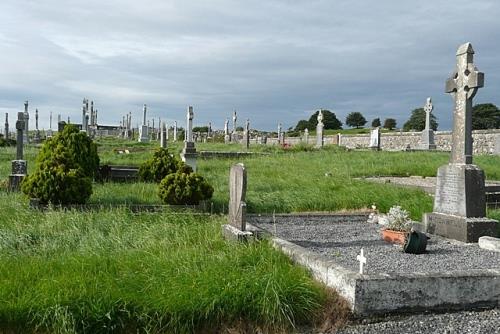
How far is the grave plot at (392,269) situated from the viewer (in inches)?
188

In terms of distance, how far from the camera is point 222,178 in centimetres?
1523

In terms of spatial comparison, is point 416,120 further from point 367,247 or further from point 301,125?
point 367,247

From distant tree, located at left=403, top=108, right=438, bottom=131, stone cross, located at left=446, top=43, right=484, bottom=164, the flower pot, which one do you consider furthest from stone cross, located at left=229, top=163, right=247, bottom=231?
distant tree, located at left=403, top=108, right=438, bottom=131

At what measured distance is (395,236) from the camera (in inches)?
→ 309

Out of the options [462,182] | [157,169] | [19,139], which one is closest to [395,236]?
[462,182]

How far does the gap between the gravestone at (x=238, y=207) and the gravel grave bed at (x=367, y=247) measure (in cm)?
92

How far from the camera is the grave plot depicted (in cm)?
479

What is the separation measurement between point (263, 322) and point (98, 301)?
1372mm

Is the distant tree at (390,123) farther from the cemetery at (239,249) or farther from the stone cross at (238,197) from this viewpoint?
the stone cross at (238,197)

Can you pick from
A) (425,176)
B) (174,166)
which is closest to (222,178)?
(174,166)

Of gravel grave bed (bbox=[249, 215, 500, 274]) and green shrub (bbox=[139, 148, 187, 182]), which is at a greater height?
green shrub (bbox=[139, 148, 187, 182])

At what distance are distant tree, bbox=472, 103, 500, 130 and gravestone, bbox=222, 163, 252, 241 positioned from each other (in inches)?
2480

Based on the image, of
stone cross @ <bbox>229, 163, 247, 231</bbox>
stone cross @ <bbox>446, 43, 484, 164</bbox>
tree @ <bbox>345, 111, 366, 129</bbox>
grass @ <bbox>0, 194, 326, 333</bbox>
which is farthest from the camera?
tree @ <bbox>345, 111, 366, 129</bbox>

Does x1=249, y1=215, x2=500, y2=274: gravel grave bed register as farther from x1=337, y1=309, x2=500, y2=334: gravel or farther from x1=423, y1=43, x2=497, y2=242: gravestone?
x1=337, y1=309, x2=500, y2=334: gravel
